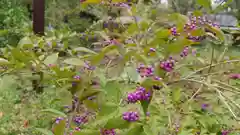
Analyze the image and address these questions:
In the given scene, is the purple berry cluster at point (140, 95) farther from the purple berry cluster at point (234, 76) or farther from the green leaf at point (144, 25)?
the purple berry cluster at point (234, 76)

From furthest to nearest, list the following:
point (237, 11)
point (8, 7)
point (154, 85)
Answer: point (237, 11) < point (8, 7) < point (154, 85)

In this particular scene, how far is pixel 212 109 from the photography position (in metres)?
0.94

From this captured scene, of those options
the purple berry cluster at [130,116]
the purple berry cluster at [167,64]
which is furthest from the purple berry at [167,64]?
the purple berry cluster at [130,116]

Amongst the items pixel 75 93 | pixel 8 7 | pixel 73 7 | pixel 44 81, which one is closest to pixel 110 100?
pixel 75 93

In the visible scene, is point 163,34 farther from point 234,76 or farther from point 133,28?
point 234,76

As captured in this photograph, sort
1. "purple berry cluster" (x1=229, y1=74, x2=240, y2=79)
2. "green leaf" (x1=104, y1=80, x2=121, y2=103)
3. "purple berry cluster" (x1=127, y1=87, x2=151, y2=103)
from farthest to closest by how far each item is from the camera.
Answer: "purple berry cluster" (x1=229, y1=74, x2=240, y2=79) → "green leaf" (x1=104, y1=80, x2=121, y2=103) → "purple berry cluster" (x1=127, y1=87, x2=151, y2=103)

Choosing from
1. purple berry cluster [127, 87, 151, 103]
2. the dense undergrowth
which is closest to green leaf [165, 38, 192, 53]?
the dense undergrowth

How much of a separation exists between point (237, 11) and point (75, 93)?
8.66 metres

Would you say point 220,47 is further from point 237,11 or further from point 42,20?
point 237,11

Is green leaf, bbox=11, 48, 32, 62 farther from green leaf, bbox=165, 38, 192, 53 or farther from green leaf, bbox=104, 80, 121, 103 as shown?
green leaf, bbox=165, 38, 192, 53

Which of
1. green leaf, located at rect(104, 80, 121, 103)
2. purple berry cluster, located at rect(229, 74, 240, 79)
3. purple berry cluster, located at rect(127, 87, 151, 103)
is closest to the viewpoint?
purple berry cluster, located at rect(127, 87, 151, 103)

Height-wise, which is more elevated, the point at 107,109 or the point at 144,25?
the point at 144,25

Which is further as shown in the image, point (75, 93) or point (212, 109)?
point (212, 109)

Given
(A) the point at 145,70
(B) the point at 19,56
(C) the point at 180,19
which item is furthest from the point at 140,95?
(B) the point at 19,56
